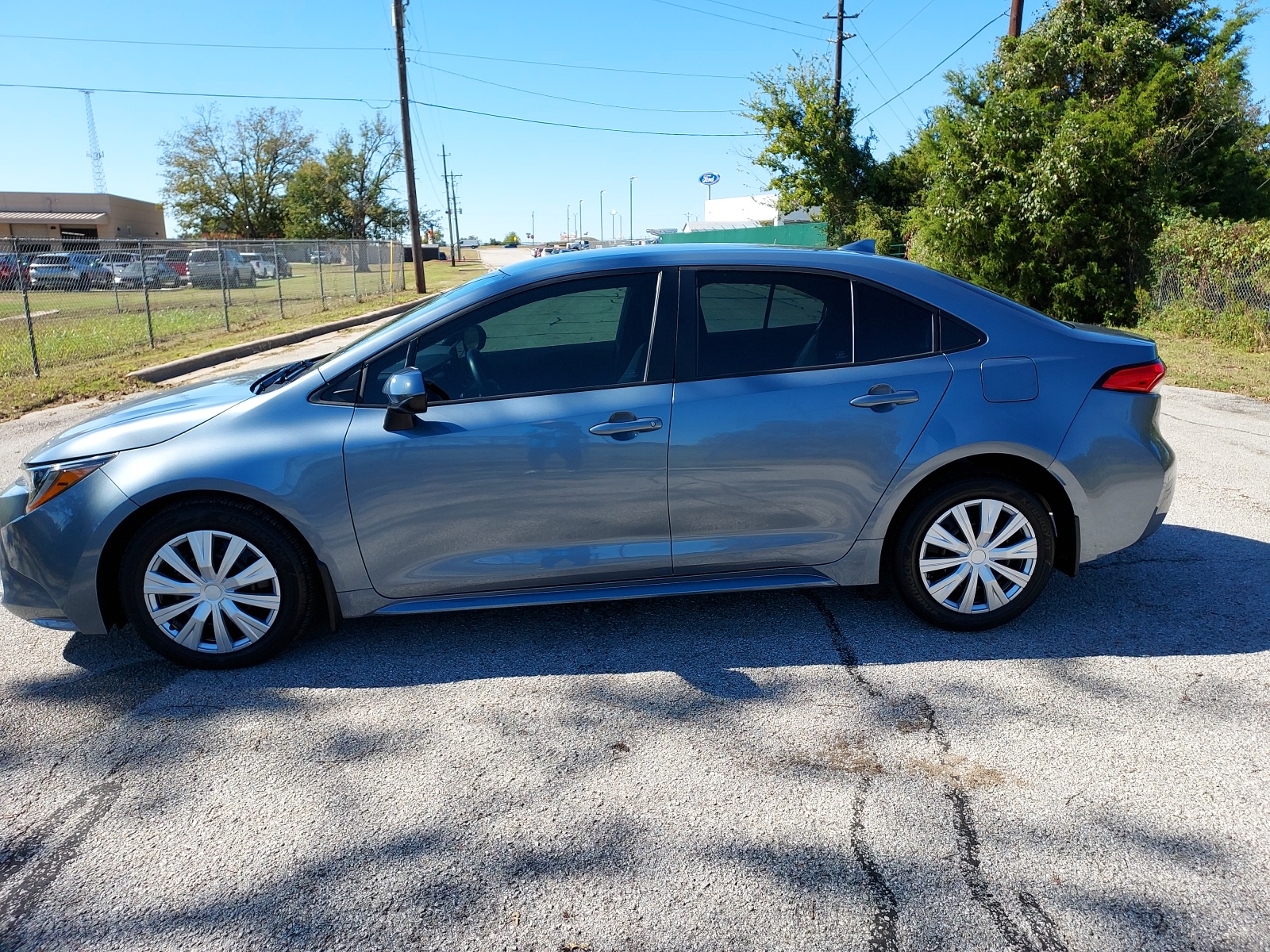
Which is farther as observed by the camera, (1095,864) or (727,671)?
(727,671)

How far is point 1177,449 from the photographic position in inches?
306

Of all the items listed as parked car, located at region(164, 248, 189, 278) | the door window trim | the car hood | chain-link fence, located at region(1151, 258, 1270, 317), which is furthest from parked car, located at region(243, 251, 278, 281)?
the door window trim

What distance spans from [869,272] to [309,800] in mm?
3032

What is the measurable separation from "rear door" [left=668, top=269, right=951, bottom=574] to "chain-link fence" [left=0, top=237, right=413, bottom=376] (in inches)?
460

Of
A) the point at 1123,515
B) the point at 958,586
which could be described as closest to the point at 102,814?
the point at 958,586

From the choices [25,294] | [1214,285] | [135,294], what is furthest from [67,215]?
[1214,285]

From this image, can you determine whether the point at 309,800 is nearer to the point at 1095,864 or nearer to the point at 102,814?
the point at 102,814

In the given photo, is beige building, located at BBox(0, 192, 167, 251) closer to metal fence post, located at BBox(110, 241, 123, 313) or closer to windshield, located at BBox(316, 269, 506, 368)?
metal fence post, located at BBox(110, 241, 123, 313)

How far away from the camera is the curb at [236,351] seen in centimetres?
1270

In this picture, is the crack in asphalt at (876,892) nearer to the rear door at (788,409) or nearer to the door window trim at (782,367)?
the rear door at (788,409)

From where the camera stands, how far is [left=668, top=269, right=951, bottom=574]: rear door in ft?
12.7

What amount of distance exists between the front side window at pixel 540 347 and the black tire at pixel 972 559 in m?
1.36

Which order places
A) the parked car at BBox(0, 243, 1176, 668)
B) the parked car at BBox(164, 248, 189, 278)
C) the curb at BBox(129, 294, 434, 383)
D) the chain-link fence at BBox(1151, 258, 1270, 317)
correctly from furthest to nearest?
the parked car at BBox(164, 248, 189, 278), the chain-link fence at BBox(1151, 258, 1270, 317), the curb at BBox(129, 294, 434, 383), the parked car at BBox(0, 243, 1176, 668)

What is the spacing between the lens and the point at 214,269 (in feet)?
77.8
